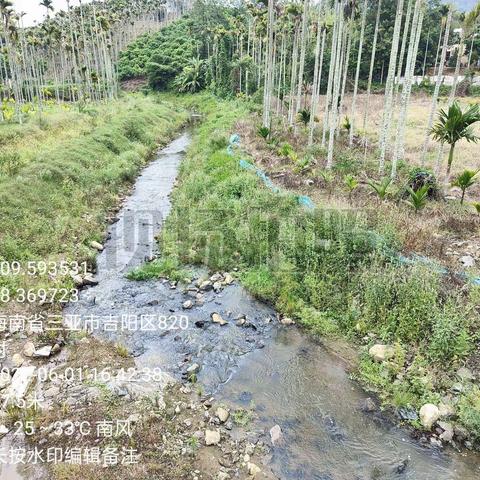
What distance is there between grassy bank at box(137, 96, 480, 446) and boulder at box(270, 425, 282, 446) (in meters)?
2.47

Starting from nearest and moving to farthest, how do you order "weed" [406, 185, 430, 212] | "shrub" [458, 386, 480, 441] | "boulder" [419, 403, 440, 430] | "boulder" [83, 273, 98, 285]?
"shrub" [458, 386, 480, 441] < "boulder" [419, 403, 440, 430] < "boulder" [83, 273, 98, 285] < "weed" [406, 185, 430, 212]

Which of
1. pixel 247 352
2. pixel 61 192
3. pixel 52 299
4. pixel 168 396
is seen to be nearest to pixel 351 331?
pixel 247 352

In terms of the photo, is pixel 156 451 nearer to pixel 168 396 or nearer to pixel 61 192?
pixel 168 396

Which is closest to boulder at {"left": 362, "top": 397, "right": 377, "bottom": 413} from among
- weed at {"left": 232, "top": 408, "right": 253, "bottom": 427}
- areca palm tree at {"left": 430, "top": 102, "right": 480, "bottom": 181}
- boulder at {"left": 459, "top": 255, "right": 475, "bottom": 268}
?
weed at {"left": 232, "top": 408, "right": 253, "bottom": 427}

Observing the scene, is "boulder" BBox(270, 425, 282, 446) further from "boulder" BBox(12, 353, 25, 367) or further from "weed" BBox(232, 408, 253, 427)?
"boulder" BBox(12, 353, 25, 367)

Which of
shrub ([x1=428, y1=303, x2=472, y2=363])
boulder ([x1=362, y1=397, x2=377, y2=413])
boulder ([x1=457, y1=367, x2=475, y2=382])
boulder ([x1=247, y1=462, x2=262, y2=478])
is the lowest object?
boulder ([x1=362, y1=397, x2=377, y2=413])

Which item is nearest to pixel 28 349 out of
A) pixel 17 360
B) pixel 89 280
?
pixel 17 360

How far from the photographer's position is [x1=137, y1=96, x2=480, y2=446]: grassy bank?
29.6 feet

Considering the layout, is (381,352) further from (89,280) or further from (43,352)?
(89,280)

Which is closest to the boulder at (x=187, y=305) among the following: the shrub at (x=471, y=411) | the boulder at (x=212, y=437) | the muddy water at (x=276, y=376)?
the muddy water at (x=276, y=376)

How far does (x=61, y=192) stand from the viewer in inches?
726

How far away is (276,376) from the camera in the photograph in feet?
31.3

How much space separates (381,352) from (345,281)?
2.60 meters

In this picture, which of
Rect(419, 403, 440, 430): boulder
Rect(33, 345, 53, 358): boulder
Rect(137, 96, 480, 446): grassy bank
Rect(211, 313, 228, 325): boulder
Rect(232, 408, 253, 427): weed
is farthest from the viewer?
Rect(211, 313, 228, 325): boulder
